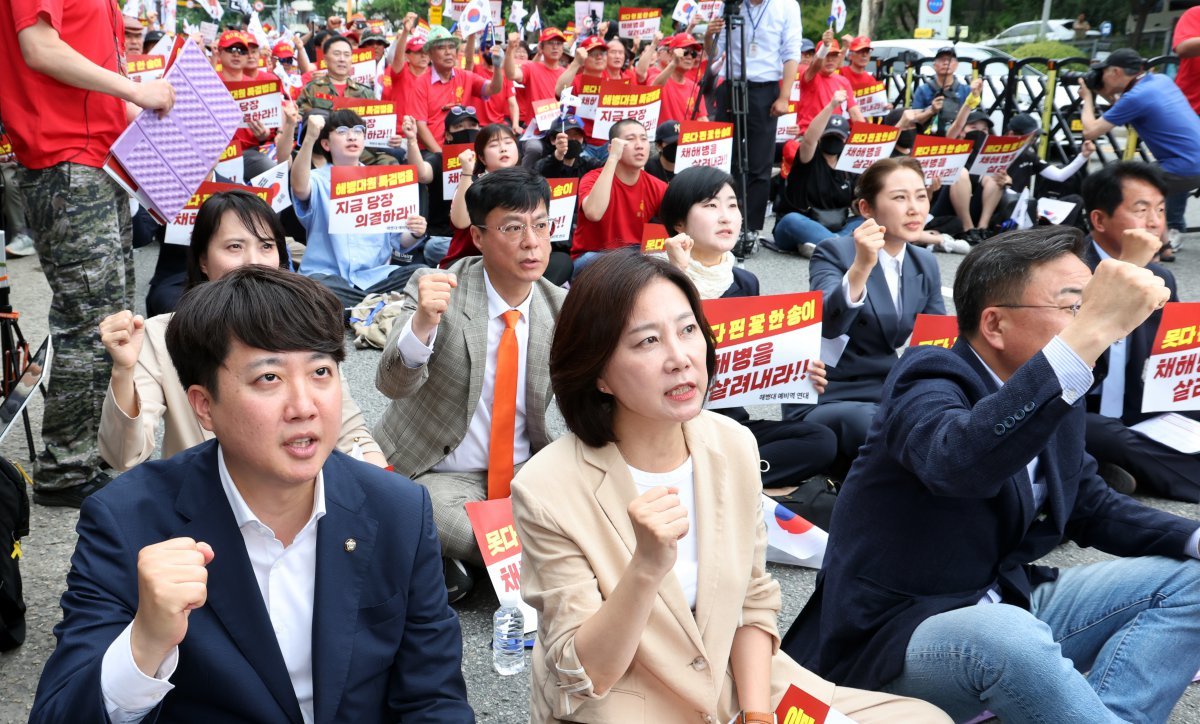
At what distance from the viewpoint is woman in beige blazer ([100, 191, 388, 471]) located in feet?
8.71

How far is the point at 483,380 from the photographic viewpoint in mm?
3482

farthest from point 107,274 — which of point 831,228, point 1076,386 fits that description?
point 831,228

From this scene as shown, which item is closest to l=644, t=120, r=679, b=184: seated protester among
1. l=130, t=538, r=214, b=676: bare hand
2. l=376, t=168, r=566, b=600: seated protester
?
l=376, t=168, r=566, b=600: seated protester

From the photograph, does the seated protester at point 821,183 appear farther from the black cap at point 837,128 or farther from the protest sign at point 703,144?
the protest sign at point 703,144

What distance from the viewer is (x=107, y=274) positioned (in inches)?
148

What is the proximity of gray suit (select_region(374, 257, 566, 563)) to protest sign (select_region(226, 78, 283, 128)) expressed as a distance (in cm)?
501

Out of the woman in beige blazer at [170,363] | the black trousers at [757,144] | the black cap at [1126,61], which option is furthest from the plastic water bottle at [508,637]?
the black cap at [1126,61]

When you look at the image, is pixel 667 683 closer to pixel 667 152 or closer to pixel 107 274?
pixel 107 274

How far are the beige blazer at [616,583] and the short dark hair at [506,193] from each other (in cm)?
157

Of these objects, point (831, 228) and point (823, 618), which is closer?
point (823, 618)

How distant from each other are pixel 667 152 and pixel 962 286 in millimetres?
5652

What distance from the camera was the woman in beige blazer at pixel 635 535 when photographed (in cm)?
204

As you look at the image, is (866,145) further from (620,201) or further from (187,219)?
(187,219)

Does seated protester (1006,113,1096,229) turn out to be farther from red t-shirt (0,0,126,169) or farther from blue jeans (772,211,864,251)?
red t-shirt (0,0,126,169)
